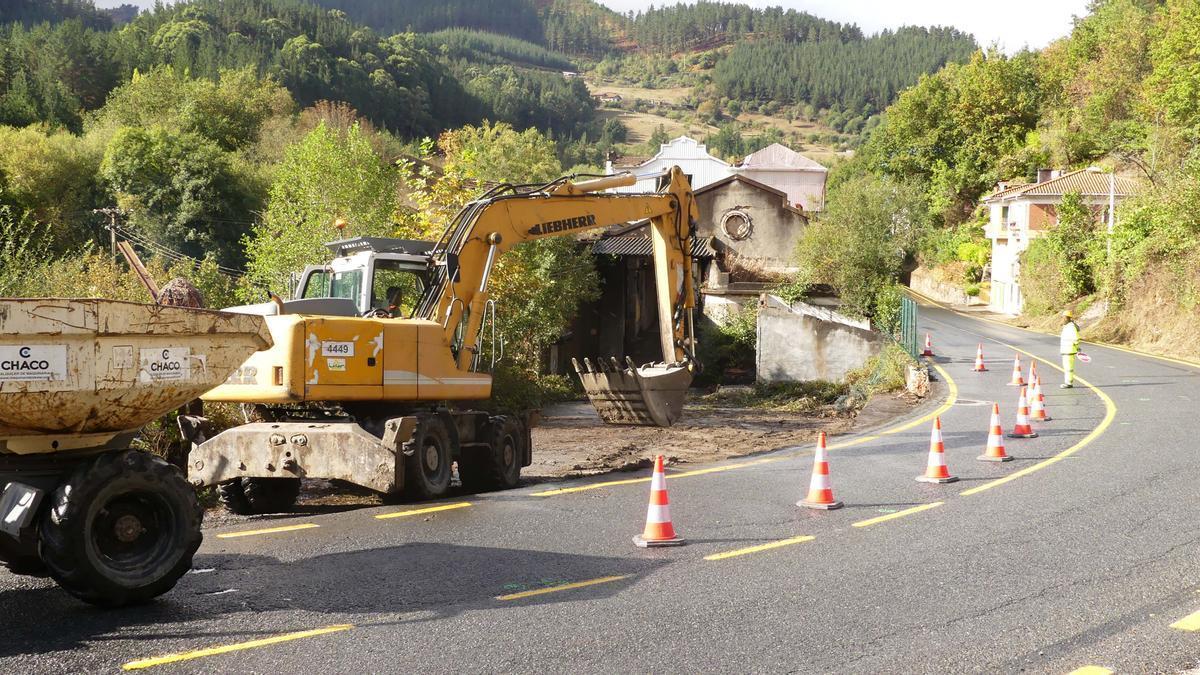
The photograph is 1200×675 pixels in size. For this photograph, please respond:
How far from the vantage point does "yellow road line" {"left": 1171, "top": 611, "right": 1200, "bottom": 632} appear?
710cm

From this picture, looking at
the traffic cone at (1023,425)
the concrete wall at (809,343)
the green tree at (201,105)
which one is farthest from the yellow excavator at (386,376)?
the green tree at (201,105)

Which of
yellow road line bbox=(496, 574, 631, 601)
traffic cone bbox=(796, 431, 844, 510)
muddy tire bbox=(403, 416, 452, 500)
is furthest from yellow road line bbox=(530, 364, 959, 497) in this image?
yellow road line bbox=(496, 574, 631, 601)

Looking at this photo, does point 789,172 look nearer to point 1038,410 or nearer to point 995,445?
point 1038,410

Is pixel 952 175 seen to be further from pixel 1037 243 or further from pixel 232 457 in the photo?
pixel 232 457

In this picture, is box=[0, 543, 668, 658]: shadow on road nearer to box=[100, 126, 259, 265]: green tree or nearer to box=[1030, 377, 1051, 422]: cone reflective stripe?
box=[1030, 377, 1051, 422]: cone reflective stripe

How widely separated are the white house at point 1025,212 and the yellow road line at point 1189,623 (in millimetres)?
50515

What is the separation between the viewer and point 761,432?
77.4 feet

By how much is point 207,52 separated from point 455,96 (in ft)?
109

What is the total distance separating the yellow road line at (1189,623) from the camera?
710 centimetres

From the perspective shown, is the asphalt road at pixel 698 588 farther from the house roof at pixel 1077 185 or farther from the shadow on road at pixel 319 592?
the house roof at pixel 1077 185

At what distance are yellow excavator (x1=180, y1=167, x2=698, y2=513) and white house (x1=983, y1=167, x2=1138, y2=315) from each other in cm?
4591

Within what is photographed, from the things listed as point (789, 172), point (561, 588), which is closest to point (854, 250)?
point (561, 588)

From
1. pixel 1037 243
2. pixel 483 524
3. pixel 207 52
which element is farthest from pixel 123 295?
pixel 207 52

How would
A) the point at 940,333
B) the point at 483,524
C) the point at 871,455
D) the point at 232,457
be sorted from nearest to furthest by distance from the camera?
the point at 483,524 < the point at 232,457 < the point at 871,455 < the point at 940,333
